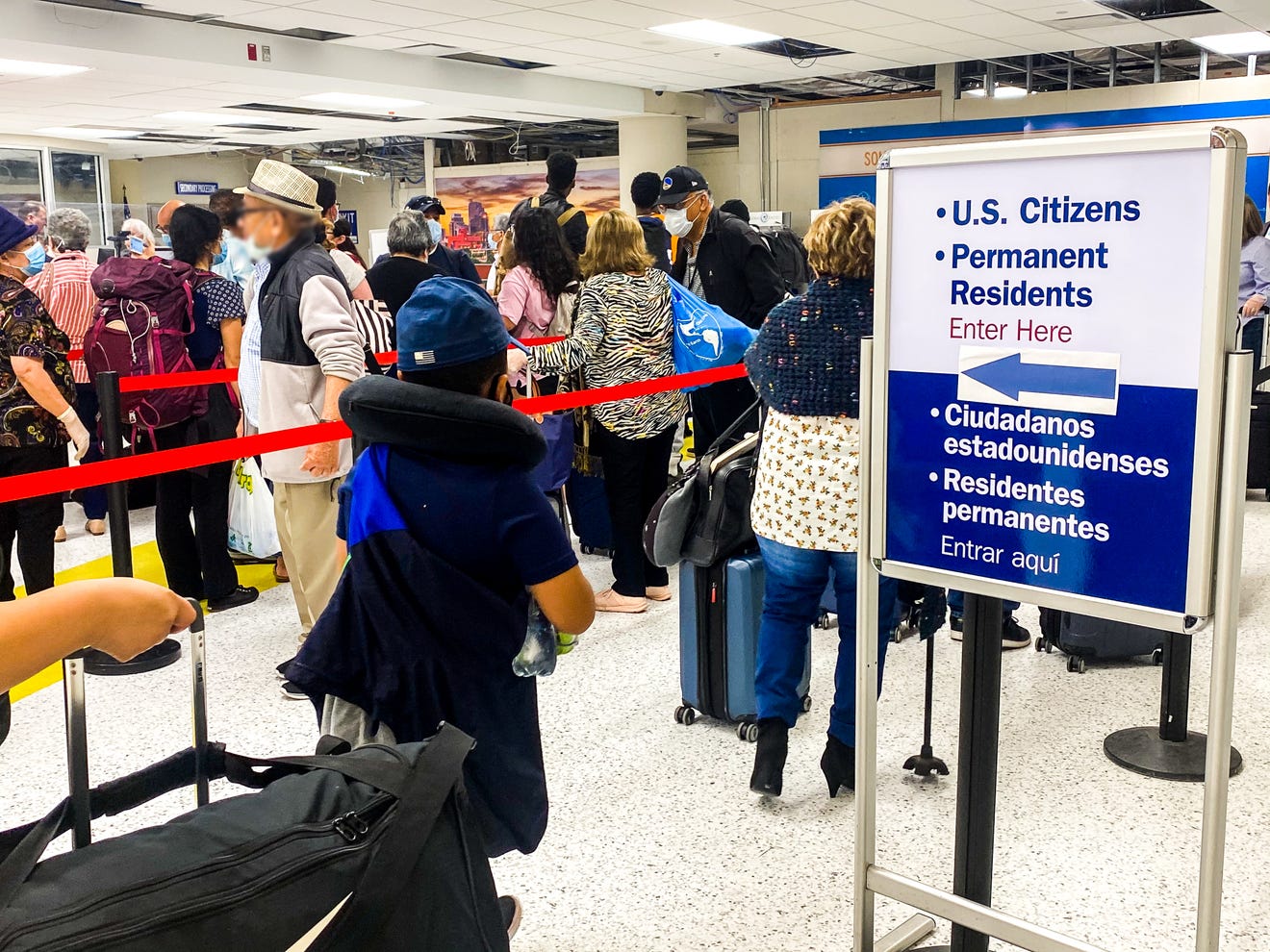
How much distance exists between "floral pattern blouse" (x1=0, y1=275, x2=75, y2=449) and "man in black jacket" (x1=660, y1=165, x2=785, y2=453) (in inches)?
93.9

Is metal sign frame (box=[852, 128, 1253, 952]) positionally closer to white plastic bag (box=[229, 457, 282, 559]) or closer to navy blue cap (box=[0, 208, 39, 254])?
navy blue cap (box=[0, 208, 39, 254])

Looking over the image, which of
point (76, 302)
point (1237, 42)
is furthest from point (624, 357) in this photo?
point (1237, 42)

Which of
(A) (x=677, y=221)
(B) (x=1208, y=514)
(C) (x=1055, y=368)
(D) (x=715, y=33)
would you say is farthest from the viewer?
(D) (x=715, y=33)

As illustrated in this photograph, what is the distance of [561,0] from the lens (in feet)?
29.0

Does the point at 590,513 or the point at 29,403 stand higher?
the point at 29,403

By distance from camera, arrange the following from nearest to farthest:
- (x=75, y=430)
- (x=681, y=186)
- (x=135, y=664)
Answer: (x=135, y=664)
(x=75, y=430)
(x=681, y=186)

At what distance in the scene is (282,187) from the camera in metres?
3.35

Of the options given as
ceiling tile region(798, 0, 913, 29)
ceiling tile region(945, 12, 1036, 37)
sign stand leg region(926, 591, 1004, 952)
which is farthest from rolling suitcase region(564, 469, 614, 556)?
ceiling tile region(945, 12, 1036, 37)

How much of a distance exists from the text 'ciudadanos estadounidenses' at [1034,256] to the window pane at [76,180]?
19.0 metres

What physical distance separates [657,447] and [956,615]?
1.20 metres

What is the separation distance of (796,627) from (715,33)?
28.9ft

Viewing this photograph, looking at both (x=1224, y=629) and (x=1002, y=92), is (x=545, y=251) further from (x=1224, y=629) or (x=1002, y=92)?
(x=1002, y=92)

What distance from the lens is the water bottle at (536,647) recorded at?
1.95 m

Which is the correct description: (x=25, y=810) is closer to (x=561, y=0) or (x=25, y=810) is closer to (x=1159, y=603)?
(x=1159, y=603)
